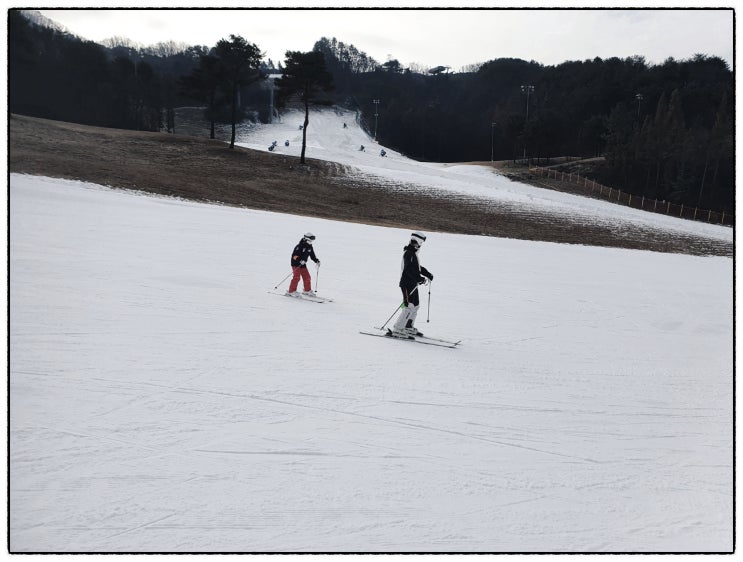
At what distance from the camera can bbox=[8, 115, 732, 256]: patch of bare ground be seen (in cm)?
2698

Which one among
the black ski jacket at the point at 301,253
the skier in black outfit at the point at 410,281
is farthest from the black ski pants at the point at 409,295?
the black ski jacket at the point at 301,253

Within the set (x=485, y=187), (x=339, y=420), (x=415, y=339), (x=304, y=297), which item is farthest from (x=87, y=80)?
(x=485, y=187)

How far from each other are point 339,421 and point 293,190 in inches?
1246

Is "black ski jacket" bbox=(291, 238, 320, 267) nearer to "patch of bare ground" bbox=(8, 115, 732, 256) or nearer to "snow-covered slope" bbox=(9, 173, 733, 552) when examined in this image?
"snow-covered slope" bbox=(9, 173, 733, 552)

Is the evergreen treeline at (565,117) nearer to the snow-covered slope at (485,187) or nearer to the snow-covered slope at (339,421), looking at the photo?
the snow-covered slope at (485,187)

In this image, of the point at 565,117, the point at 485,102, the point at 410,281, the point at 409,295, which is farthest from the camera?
the point at 485,102

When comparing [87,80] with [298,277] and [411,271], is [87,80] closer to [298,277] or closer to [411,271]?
[298,277]

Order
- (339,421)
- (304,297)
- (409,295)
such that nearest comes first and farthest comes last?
(339,421) → (409,295) → (304,297)

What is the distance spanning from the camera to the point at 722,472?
221 inches

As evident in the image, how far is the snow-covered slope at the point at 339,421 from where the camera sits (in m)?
4.42

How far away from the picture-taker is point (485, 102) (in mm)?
80125

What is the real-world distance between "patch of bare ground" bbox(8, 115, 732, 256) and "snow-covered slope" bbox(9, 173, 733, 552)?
531 inches

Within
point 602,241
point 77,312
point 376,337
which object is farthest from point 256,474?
point 602,241

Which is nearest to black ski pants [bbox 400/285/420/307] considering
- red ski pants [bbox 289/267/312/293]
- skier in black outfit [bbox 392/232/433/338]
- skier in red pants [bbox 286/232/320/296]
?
skier in black outfit [bbox 392/232/433/338]
